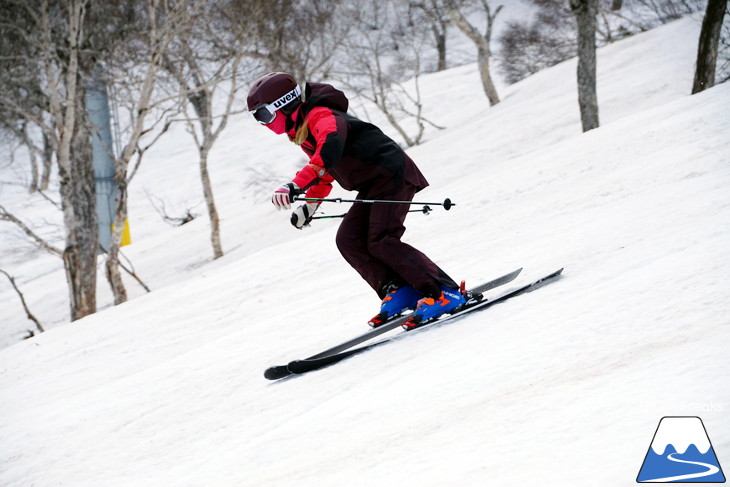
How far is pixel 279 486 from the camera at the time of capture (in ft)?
8.16

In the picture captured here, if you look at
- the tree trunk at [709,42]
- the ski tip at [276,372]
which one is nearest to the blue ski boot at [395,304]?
the ski tip at [276,372]

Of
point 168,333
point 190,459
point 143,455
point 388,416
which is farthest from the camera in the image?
point 168,333

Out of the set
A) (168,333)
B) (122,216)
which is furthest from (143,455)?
(122,216)

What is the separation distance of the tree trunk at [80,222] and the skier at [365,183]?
8338mm

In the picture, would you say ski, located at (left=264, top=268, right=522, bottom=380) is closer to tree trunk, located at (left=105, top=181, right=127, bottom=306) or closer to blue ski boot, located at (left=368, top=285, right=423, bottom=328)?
blue ski boot, located at (left=368, top=285, right=423, bottom=328)

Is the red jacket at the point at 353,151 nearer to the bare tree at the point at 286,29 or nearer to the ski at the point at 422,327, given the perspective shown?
the ski at the point at 422,327

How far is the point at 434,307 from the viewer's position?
4.21 m

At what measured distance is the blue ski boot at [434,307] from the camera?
4.20 meters

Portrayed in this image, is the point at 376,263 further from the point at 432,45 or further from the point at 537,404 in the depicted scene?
the point at 432,45

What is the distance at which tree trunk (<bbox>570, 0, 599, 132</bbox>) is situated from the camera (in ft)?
40.2

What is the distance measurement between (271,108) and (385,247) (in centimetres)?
109

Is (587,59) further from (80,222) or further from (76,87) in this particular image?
(80,222)

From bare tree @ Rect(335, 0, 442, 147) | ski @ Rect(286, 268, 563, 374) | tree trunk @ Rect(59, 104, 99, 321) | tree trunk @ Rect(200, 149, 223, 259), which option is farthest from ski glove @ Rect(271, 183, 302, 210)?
bare tree @ Rect(335, 0, 442, 147)

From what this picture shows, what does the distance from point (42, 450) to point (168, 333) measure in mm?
2410
